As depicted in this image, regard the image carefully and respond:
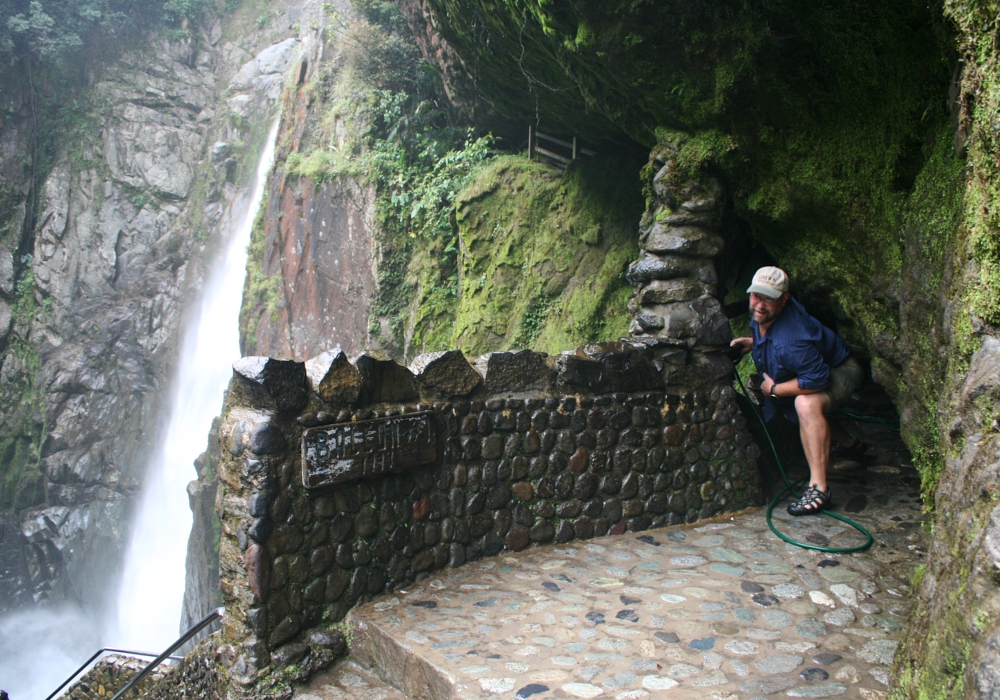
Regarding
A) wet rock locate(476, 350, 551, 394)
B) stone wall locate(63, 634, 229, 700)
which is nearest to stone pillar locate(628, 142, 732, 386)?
wet rock locate(476, 350, 551, 394)

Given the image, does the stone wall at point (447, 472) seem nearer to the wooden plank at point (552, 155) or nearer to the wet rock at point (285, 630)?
the wet rock at point (285, 630)

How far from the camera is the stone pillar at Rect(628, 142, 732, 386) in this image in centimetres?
473

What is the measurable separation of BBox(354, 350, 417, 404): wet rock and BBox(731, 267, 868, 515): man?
7.56ft

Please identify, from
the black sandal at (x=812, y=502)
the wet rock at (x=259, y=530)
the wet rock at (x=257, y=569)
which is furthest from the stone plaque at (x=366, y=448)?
the black sandal at (x=812, y=502)

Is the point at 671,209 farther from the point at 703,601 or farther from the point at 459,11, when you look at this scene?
the point at 459,11

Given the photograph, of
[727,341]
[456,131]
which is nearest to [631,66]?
[727,341]

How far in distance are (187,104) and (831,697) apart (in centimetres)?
2340

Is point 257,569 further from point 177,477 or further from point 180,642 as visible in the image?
point 177,477

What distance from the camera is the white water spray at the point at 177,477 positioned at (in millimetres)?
16297

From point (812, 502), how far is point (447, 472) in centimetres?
242

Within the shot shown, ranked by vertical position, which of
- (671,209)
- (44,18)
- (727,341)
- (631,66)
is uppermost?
(44,18)

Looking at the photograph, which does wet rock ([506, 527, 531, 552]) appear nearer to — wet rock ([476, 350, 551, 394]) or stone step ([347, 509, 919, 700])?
stone step ([347, 509, 919, 700])

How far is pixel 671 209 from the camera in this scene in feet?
15.9

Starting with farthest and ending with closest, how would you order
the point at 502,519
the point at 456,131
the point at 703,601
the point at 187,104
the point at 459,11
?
the point at 187,104 < the point at 456,131 < the point at 459,11 < the point at 502,519 < the point at 703,601
